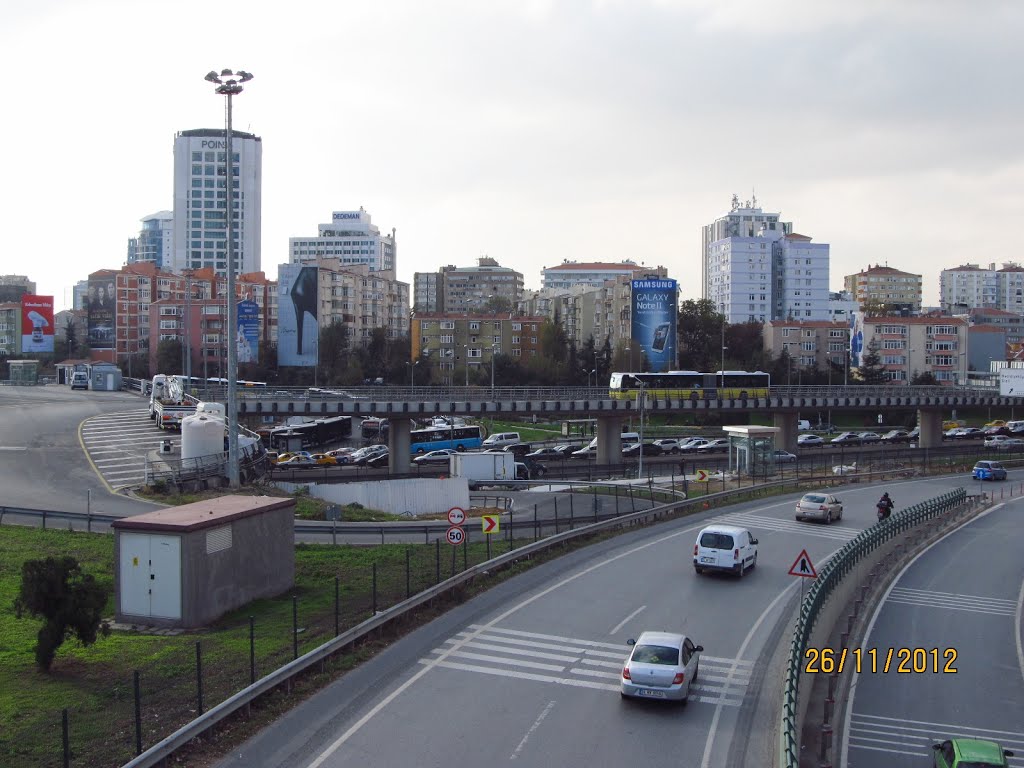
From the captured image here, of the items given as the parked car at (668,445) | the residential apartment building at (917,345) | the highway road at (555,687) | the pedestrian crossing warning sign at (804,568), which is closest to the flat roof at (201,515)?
the highway road at (555,687)

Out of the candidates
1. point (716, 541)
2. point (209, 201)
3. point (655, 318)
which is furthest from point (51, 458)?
point (209, 201)

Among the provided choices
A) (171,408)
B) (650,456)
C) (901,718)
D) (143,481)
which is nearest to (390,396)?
(171,408)

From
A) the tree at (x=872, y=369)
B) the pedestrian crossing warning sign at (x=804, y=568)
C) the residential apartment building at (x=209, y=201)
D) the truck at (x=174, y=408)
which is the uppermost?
the residential apartment building at (x=209, y=201)

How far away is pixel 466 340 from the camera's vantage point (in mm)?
123750

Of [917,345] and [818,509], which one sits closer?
[818,509]

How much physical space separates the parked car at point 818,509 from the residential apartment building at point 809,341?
313 ft

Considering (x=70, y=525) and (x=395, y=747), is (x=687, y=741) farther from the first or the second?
(x=70, y=525)

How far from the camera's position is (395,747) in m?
13.7

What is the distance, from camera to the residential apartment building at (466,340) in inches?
4808

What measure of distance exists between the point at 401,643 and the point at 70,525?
16.7 m

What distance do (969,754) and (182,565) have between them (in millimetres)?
14050

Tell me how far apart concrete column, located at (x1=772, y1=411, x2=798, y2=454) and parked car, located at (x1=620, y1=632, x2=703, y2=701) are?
61757 millimetres

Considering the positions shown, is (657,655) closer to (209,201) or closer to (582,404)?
(582,404)

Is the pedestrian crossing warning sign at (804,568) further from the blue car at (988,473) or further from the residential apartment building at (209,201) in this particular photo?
the residential apartment building at (209,201)
